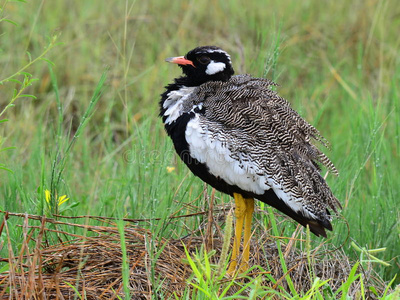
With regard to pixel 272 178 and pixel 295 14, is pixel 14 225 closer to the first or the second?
pixel 272 178

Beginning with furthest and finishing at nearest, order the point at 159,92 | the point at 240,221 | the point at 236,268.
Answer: the point at 159,92 < the point at 240,221 < the point at 236,268

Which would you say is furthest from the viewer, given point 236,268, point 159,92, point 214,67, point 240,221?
point 159,92

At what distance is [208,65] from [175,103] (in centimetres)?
36

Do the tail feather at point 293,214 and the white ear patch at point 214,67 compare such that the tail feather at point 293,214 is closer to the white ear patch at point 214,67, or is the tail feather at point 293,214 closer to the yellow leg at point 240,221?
the yellow leg at point 240,221

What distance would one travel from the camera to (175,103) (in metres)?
3.91

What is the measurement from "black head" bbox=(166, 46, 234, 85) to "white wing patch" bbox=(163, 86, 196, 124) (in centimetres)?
13

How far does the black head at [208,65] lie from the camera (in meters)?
4.09

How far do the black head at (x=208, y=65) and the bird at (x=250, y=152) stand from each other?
0.69 ft

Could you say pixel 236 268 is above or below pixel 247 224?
below

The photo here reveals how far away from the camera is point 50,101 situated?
5984mm

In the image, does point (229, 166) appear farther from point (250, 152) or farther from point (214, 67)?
point (214, 67)

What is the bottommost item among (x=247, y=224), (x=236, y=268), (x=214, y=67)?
(x=236, y=268)

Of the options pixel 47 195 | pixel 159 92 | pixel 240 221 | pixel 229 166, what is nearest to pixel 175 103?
pixel 229 166

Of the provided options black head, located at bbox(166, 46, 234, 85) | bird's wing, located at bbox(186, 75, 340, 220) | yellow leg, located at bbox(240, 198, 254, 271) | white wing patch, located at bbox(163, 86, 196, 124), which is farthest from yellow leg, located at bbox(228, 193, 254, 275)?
black head, located at bbox(166, 46, 234, 85)
